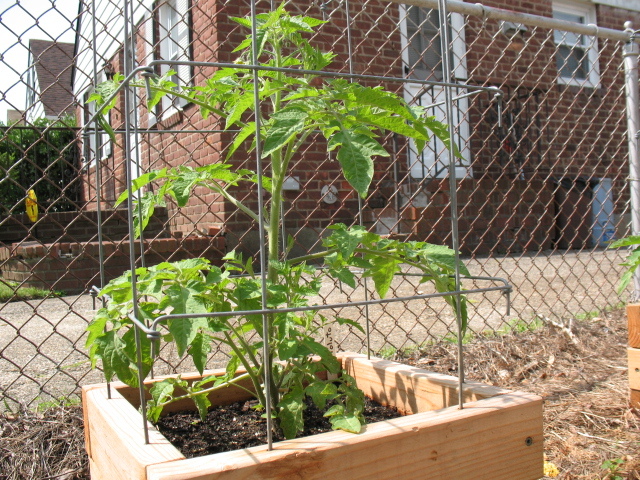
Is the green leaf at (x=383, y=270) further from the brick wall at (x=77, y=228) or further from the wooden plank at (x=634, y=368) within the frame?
the brick wall at (x=77, y=228)

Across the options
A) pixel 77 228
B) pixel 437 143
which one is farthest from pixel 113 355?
pixel 77 228

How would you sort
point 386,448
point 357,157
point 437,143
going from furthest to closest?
point 437,143
point 386,448
point 357,157

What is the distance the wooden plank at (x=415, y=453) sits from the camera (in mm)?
987

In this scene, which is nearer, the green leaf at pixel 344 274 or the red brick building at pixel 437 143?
the green leaf at pixel 344 274

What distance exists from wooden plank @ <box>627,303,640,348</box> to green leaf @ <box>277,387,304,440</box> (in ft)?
4.81

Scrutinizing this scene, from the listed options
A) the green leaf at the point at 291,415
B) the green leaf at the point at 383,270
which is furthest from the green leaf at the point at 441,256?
the green leaf at the point at 291,415

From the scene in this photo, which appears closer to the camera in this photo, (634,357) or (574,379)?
(634,357)

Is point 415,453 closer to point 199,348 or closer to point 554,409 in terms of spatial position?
point 199,348

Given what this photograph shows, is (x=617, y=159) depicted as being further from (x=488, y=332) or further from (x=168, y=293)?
(x=168, y=293)

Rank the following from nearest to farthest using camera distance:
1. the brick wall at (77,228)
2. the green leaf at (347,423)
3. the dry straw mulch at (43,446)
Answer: the green leaf at (347,423) → the dry straw mulch at (43,446) → the brick wall at (77,228)

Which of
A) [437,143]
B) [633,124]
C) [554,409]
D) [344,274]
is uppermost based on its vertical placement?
[437,143]

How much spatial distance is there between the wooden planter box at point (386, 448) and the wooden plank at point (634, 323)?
3.25 ft

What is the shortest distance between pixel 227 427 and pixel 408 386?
49 centimetres

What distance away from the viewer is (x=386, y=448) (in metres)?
1.10
